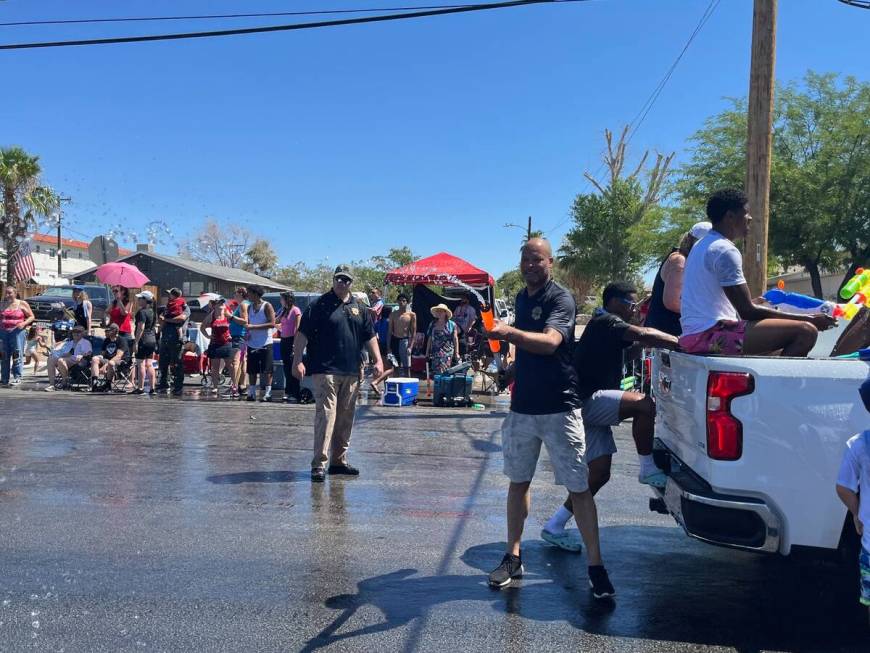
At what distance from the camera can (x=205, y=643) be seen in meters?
3.52

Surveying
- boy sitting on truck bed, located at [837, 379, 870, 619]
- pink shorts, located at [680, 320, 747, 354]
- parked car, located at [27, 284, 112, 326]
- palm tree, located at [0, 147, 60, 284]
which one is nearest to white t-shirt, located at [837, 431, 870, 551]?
boy sitting on truck bed, located at [837, 379, 870, 619]

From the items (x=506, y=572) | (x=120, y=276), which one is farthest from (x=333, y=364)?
(x=120, y=276)

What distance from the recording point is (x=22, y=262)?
40312 millimetres

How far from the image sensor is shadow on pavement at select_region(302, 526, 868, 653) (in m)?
3.72

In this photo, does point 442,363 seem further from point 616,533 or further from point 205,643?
point 205,643

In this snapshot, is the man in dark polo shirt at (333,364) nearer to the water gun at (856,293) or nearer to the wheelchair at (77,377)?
the water gun at (856,293)

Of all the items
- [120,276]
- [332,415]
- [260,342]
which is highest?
[120,276]

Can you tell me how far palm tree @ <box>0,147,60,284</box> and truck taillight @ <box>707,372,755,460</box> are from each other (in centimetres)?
4119

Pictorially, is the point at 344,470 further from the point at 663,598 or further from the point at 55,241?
the point at 55,241

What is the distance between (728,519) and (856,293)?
218 cm

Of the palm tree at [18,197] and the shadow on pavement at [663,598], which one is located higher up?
the palm tree at [18,197]

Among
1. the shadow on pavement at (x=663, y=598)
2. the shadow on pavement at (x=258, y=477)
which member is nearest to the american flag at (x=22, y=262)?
the shadow on pavement at (x=258, y=477)

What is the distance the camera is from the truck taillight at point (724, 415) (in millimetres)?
3490

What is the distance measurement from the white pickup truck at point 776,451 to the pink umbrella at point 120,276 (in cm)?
1335
